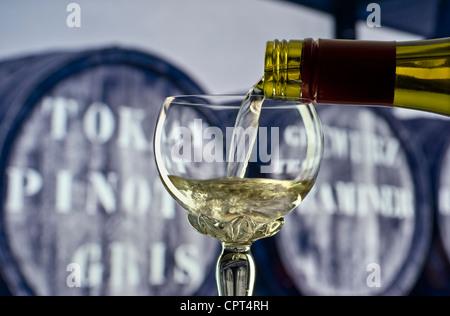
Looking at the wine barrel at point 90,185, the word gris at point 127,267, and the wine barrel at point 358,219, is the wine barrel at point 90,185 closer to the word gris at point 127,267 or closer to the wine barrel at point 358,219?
the word gris at point 127,267

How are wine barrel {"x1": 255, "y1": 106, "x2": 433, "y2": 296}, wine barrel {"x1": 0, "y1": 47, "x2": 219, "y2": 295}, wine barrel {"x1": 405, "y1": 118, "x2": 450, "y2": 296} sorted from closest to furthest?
wine barrel {"x1": 0, "y1": 47, "x2": 219, "y2": 295} < wine barrel {"x1": 255, "y1": 106, "x2": 433, "y2": 296} < wine barrel {"x1": 405, "y1": 118, "x2": 450, "y2": 296}

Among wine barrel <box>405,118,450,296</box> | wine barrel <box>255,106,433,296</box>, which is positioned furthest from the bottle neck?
wine barrel <box>405,118,450,296</box>

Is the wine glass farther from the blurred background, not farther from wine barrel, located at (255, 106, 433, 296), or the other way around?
wine barrel, located at (255, 106, 433, 296)

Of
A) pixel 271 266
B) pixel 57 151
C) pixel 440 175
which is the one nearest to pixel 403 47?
pixel 57 151

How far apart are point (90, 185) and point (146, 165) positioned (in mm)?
130

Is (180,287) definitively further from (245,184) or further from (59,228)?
(245,184)

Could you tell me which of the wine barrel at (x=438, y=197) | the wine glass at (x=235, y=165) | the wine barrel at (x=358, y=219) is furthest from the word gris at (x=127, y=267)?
the wine barrel at (x=438, y=197)

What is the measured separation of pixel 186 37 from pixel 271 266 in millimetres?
607

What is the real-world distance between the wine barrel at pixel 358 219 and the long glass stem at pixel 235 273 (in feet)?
3.08

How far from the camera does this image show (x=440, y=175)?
70.1 inches

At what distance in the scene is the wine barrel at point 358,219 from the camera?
1.45m

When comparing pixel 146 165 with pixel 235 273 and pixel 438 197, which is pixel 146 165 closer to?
pixel 235 273

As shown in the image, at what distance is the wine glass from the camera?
0.43m

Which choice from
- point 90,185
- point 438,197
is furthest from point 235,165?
point 438,197
